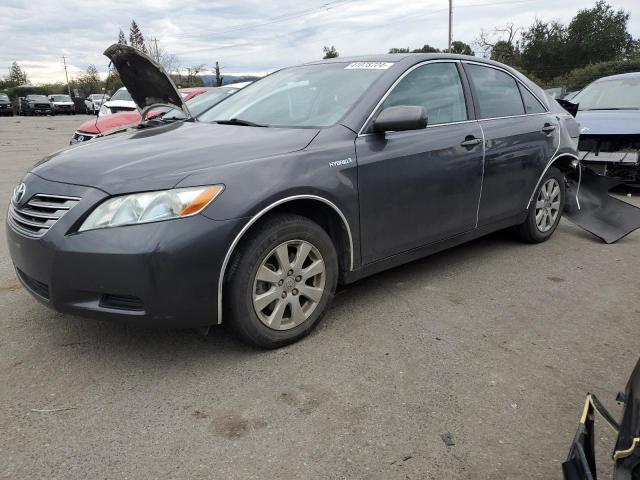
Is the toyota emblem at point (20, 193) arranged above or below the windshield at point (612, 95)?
below

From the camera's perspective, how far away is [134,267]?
2.51 meters

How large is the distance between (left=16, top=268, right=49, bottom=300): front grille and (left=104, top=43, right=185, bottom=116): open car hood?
3.14 metres

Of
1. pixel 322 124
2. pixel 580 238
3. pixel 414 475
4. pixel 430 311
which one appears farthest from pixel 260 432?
pixel 580 238

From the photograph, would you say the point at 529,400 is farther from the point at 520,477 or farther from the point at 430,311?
the point at 430,311

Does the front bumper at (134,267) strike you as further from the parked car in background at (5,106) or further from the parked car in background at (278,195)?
the parked car in background at (5,106)

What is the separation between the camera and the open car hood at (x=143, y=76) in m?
5.95

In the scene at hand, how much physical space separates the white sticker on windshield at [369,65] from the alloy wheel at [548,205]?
211cm

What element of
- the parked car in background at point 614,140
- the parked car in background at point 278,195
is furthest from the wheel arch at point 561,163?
the parked car in background at point 614,140

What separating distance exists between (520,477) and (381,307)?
5.45 feet

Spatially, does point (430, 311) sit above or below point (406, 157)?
Result: below

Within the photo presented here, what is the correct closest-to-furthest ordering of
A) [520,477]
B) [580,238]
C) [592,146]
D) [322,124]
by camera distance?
[520,477], [322,124], [580,238], [592,146]

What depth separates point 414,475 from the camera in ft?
6.93

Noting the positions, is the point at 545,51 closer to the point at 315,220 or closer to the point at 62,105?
the point at 62,105

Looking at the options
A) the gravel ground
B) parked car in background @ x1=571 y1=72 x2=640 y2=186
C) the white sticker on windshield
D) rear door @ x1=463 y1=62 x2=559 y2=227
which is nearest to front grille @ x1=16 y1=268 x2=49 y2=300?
the gravel ground
